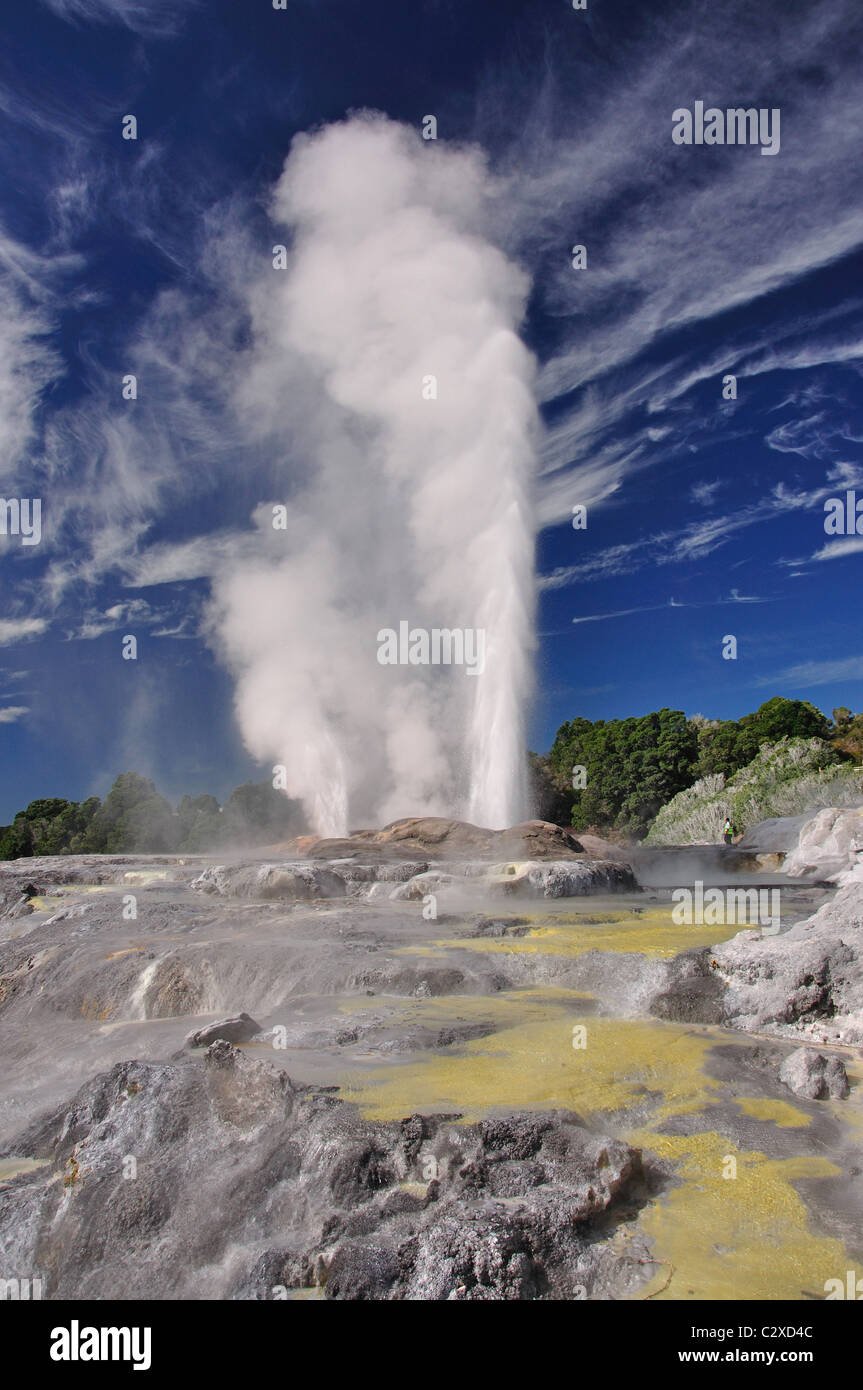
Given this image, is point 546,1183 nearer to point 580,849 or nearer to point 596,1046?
point 596,1046

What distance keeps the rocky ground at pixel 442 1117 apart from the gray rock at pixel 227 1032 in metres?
0.03

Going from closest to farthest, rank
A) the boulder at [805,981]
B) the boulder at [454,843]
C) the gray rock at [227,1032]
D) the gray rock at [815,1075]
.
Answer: the gray rock at [815,1075]
the boulder at [805,981]
the gray rock at [227,1032]
the boulder at [454,843]

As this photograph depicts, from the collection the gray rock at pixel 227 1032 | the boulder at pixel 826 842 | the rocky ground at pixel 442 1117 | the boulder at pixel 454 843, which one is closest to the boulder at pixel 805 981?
the rocky ground at pixel 442 1117

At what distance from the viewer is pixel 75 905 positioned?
52.7 ft

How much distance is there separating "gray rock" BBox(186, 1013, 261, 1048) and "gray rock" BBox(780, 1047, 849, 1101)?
4.98 meters

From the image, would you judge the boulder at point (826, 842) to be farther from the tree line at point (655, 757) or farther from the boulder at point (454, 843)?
the tree line at point (655, 757)

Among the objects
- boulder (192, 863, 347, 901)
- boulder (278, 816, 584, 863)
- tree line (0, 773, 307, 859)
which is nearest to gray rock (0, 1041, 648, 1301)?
boulder (192, 863, 347, 901)

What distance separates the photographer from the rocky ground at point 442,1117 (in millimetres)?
4305

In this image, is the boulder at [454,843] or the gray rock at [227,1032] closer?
the gray rock at [227,1032]

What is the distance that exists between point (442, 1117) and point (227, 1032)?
321 cm

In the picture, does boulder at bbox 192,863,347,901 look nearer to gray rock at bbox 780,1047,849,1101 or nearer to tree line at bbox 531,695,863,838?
gray rock at bbox 780,1047,849,1101

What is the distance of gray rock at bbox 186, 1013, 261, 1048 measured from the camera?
25.3ft
